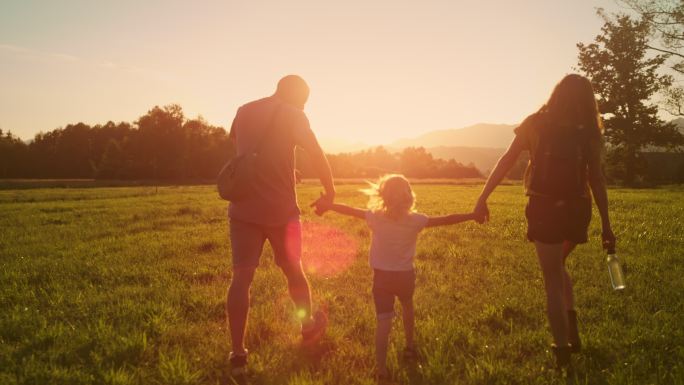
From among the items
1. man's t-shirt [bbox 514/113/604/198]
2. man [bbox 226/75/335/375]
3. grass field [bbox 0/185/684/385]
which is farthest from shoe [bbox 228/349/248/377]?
man's t-shirt [bbox 514/113/604/198]

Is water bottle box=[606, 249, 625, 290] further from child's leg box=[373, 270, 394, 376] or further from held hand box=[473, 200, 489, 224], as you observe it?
child's leg box=[373, 270, 394, 376]

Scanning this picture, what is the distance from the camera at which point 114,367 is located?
13.1 ft

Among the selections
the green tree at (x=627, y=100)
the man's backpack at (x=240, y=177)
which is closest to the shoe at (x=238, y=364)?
the man's backpack at (x=240, y=177)

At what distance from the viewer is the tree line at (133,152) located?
7706cm

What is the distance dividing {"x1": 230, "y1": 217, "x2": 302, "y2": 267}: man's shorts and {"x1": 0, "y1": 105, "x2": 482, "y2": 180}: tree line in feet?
216

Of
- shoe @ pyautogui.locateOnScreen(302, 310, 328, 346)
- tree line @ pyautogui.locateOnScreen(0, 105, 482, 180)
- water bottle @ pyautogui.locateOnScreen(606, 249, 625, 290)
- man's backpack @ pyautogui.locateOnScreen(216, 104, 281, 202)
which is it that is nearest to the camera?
man's backpack @ pyautogui.locateOnScreen(216, 104, 281, 202)

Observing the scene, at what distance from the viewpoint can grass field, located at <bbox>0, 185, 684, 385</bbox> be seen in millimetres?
3840

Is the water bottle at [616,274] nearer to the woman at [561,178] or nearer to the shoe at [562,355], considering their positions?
the woman at [561,178]

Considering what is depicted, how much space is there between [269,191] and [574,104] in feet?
9.03

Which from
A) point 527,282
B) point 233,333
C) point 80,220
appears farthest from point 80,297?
point 80,220

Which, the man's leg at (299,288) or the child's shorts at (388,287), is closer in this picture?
the child's shorts at (388,287)

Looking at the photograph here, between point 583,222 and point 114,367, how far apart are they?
4525 mm

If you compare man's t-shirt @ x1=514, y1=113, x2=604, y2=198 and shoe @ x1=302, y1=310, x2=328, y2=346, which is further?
shoe @ x1=302, y1=310, x2=328, y2=346

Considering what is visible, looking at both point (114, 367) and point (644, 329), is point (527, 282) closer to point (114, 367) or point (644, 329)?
point (644, 329)
